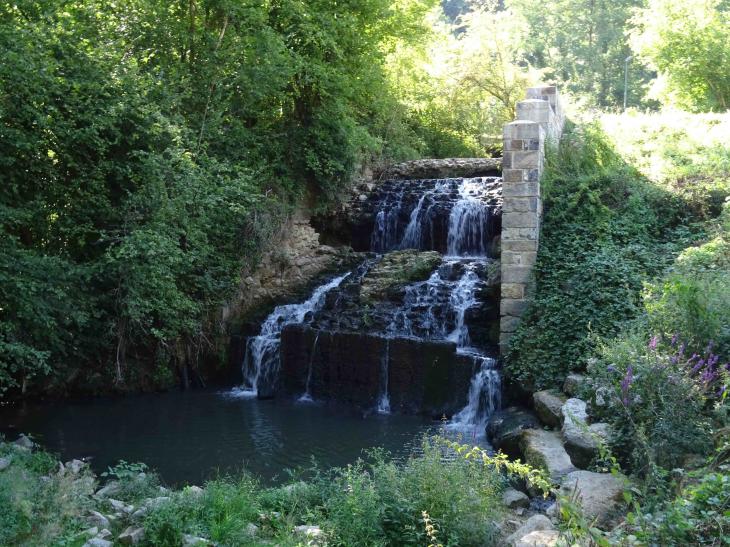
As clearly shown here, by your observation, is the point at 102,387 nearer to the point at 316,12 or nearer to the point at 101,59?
the point at 101,59

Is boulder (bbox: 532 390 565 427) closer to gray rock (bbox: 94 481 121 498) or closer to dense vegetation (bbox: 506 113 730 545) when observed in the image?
dense vegetation (bbox: 506 113 730 545)

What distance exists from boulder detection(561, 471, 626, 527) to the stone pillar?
429cm

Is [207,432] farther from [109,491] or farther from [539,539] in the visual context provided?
[539,539]

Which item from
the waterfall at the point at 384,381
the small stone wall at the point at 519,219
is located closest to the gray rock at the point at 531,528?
the small stone wall at the point at 519,219

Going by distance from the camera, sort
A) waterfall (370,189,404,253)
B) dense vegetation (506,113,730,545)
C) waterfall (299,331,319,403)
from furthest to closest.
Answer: waterfall (370,189,404,253) → waterfall (299,331,319,403) → dense vegetation (506,113,730,545)

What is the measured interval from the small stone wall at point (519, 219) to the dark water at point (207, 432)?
1.94 m

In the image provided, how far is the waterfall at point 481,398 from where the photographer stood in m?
9.05

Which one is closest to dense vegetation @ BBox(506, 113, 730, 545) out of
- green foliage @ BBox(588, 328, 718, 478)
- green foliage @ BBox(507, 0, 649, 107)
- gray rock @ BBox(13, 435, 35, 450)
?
green foliage @ BBox(588, 328, 718, 478)

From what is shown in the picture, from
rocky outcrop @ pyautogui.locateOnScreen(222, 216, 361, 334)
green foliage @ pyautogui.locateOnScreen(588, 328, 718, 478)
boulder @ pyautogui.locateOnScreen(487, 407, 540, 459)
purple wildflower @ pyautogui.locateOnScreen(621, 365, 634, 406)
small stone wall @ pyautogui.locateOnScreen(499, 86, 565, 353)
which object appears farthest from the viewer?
rocky outcrop @ pyautogui.locateOnScreen(222, 216, 361, 334)

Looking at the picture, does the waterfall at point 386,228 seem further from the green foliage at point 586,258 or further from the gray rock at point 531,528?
the gray rock at point 531,528

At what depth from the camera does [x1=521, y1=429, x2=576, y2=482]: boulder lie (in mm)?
6227

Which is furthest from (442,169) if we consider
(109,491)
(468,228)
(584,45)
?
(584,45)

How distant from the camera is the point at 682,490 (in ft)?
13.5

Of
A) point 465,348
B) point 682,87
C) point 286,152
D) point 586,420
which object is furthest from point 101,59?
point 682,87
